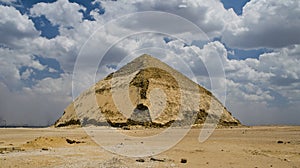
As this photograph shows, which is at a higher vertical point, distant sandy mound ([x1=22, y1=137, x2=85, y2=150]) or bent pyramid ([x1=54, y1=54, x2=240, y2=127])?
bent pyramid ([x1=54, y1=54, x2=240, y2=127])

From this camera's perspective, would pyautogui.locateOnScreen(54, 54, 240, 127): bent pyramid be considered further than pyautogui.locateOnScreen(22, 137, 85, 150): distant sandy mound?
Yes

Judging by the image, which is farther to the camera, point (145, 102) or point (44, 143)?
point (145, 102)

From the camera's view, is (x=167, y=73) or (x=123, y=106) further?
(x=167, y=73)

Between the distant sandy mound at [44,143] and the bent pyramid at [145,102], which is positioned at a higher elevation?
the bent pyramid at [145,102]

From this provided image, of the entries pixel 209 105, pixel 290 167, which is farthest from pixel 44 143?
pixel 209 105

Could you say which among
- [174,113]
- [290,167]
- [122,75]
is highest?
[122,75]

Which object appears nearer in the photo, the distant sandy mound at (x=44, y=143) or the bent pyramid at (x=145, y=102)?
the distant sandy mound at (x=44, y=143)

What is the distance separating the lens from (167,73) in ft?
279

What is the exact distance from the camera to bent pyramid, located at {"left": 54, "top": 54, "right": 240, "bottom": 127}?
216ft

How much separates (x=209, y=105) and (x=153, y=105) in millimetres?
15281

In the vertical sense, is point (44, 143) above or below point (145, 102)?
below

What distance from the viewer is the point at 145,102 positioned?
65625 mm

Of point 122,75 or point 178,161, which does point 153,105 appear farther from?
point 178,161

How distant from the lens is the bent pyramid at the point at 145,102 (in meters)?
65.9
